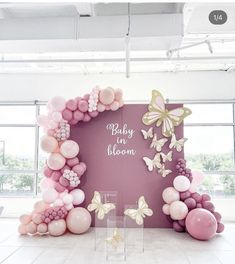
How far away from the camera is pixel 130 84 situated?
7492 mm

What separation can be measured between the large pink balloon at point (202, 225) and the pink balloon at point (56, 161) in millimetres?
2040

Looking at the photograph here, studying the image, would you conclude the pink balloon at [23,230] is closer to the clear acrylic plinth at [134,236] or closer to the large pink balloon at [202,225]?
the clear acrylic plinth at [134,236]

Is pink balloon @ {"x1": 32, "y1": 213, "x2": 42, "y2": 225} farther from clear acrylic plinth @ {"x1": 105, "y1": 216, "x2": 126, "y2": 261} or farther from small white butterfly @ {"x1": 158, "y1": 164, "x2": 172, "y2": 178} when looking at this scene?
small white butterfly @ {"x1": 158, "y1": 164, "x2": 172, "y2": 178}

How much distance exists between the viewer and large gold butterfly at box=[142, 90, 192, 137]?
15.7ft

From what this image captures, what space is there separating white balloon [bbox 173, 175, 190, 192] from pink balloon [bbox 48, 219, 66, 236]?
5.88ft

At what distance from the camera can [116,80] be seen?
24.6 feet

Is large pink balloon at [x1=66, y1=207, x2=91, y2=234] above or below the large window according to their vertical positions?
below

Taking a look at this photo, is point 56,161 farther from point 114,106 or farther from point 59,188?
point 114,106

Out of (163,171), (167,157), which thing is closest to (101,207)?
(163,171)

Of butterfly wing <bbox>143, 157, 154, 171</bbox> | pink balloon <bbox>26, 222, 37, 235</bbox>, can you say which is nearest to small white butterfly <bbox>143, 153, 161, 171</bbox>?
butterfly wing <bbox>143, 157, 154, 171</bbox>

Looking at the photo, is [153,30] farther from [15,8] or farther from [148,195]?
[148,195]

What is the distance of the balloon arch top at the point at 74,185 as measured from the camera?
4281mm

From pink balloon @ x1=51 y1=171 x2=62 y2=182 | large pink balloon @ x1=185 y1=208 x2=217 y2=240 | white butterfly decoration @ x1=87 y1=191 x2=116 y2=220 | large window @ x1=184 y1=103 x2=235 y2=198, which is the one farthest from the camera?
large window @ x1=184 y1=103 x2=235 y2=198

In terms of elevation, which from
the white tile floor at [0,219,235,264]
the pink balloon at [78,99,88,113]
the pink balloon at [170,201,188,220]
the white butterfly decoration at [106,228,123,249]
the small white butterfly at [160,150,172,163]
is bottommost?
the white tile floor at [0,219,235,264]
